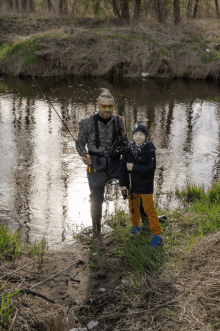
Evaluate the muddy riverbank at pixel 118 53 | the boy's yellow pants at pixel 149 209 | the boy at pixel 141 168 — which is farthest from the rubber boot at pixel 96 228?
the muddy riverbank at pixel 118 53

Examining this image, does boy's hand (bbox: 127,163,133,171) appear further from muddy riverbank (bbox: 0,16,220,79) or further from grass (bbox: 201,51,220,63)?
grass (bbox: 201,51,220,63)

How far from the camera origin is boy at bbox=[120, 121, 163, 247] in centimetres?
399

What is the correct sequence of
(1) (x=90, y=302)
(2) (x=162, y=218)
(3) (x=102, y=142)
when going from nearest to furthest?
(1) (x=90, y=302) → (3) (x=102, y=142) → (2) (x=162, y=218)

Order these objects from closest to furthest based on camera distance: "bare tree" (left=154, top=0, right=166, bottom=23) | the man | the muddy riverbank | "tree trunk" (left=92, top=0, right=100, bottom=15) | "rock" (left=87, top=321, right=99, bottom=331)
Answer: "rock" (left=87, top=321, right=99, bottom=331) → the man → the muddy riverbank → "bare tree" (left=154, top=0, right=166, bottom=23) → "tree trunk" (left=92, top=0, right=100, bottom=15)

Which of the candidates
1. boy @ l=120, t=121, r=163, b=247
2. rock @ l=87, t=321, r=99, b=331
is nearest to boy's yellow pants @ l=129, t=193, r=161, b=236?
A: boy @ l=120, t=121, r=163, b=247

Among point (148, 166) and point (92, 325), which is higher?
point (148, 166)

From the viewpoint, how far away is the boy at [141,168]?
3.99 meters

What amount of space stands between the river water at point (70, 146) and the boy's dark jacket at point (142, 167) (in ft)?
2.39

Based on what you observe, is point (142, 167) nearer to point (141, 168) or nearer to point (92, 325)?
point (141, 168)

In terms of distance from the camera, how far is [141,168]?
397 cm

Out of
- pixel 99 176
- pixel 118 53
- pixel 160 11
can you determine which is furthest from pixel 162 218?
pixel 160 11

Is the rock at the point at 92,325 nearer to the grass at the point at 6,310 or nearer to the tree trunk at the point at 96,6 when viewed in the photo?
the grass at the point at 6,310

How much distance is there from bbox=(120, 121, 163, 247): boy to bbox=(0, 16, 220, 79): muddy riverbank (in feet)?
52.2

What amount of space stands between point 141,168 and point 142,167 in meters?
0.02
